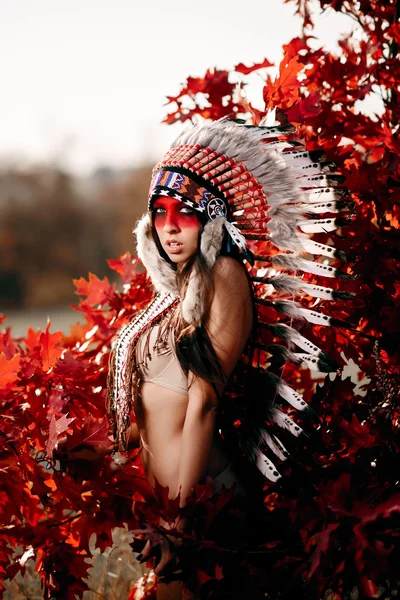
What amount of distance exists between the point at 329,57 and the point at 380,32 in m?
0.22

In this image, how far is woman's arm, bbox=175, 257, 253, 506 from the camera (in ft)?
5.82

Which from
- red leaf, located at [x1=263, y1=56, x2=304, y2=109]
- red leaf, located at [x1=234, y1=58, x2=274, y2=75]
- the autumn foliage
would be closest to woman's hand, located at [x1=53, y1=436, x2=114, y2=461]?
the autumn foliage

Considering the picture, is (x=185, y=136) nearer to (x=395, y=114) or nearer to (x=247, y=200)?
(x=247, y=200)

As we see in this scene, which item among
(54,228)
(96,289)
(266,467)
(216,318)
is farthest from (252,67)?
(54,228)

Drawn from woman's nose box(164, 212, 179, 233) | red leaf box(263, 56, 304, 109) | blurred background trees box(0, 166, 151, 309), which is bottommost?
blurred background trees box(0, 166, 151, 309)

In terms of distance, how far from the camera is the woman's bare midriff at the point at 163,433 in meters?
1.87

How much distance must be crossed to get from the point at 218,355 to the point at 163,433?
0.93 feet

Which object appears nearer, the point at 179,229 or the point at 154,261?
the point at 179,229

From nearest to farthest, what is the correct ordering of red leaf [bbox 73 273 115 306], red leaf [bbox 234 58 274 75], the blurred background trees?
red leaf [bbox 234 58 274 75] < red leaf [bbox 73 273 115 306] < the blurred background trees

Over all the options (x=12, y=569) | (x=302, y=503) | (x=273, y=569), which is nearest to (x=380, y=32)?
(x=302, y=503)

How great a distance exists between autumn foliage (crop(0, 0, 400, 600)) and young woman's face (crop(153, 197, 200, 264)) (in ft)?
1.78

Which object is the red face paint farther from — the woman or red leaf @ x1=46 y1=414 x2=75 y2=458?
red leaf @ x1=46 y1=414 x2=75 y2=458

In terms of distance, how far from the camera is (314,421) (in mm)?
2020

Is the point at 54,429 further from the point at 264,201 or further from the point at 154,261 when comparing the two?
the point at 264,201
